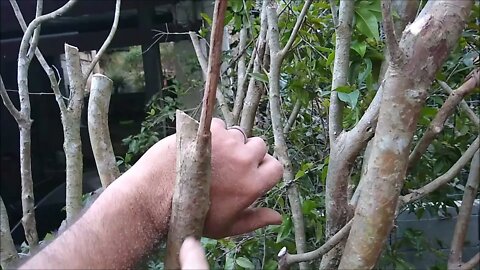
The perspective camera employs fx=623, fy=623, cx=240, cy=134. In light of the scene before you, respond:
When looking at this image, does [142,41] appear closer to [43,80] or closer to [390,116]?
[43,80]

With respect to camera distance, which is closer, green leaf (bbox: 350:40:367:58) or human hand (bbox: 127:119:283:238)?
human hand (bbox: 127:119:283:238)

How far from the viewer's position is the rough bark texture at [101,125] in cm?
102

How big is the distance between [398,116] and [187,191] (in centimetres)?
26

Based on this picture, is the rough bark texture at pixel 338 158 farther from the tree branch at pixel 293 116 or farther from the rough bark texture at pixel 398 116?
the tree branch at pixel 293 116

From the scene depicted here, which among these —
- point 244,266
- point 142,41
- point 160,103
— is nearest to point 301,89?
point 244,266

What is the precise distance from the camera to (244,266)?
1308mm

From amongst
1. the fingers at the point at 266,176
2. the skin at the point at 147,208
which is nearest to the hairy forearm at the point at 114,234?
the skin at the point at 147,208

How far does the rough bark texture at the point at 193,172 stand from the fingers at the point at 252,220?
0.07 metres

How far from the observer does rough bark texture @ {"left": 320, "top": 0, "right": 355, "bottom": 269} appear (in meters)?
0.95

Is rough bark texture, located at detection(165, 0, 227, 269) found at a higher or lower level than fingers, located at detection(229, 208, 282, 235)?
higher

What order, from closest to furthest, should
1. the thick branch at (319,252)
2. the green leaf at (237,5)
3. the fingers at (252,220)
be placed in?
1. the fingers at (252,220)
2. the thick branch at (319,252)
3. the green leaf at (237,5)

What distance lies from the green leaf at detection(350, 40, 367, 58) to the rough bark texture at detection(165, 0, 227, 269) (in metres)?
0.44

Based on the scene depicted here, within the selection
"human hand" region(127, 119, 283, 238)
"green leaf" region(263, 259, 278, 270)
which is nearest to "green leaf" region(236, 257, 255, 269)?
"green leaf" region(263, 259, 278, 270)

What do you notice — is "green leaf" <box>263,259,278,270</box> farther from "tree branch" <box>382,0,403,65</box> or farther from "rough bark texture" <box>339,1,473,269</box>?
"tree branch" <box>382,0,403,65</box>
